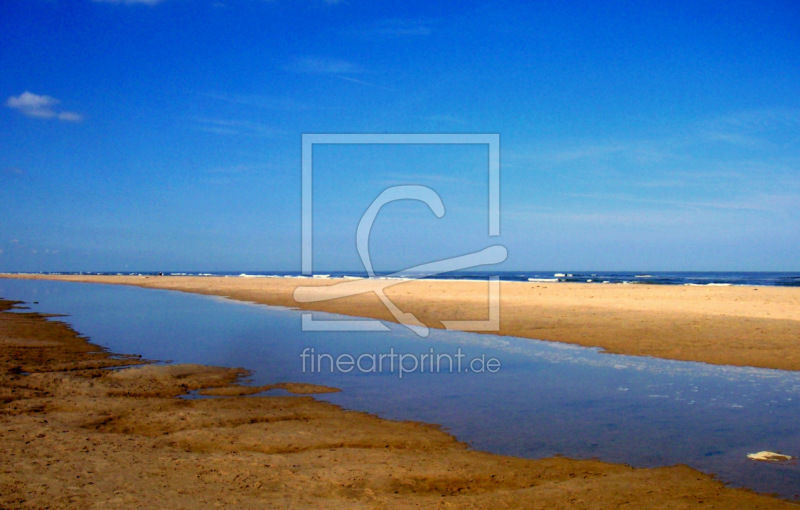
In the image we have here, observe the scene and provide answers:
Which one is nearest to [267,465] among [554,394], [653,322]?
[554,394]

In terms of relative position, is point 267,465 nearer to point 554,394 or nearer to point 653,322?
point 554,394

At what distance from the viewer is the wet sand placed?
248 inches

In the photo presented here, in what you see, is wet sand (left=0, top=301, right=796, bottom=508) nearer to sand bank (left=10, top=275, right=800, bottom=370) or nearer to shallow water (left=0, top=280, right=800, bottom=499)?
Answer: shallow water (left=0, top=280, right=800, bottom=499)

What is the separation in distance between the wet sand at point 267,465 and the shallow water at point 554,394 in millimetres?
698

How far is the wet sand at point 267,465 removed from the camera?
20.6 feet

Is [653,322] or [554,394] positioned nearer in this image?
[554,394]

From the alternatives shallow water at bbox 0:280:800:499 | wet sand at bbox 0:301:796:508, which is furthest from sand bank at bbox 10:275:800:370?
wet sand at bbox 0:301:796:508

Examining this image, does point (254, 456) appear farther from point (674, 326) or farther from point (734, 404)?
point (674, 326)

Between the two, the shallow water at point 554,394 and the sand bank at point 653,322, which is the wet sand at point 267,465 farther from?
the sand bank at point 653,322

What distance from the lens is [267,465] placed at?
7402 mm

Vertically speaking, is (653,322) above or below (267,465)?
above

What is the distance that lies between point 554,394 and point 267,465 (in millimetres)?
6470

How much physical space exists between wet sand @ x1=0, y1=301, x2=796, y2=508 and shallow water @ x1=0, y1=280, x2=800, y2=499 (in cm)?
70

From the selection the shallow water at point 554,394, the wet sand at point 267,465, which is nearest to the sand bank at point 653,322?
the shallow water at point 554,394
